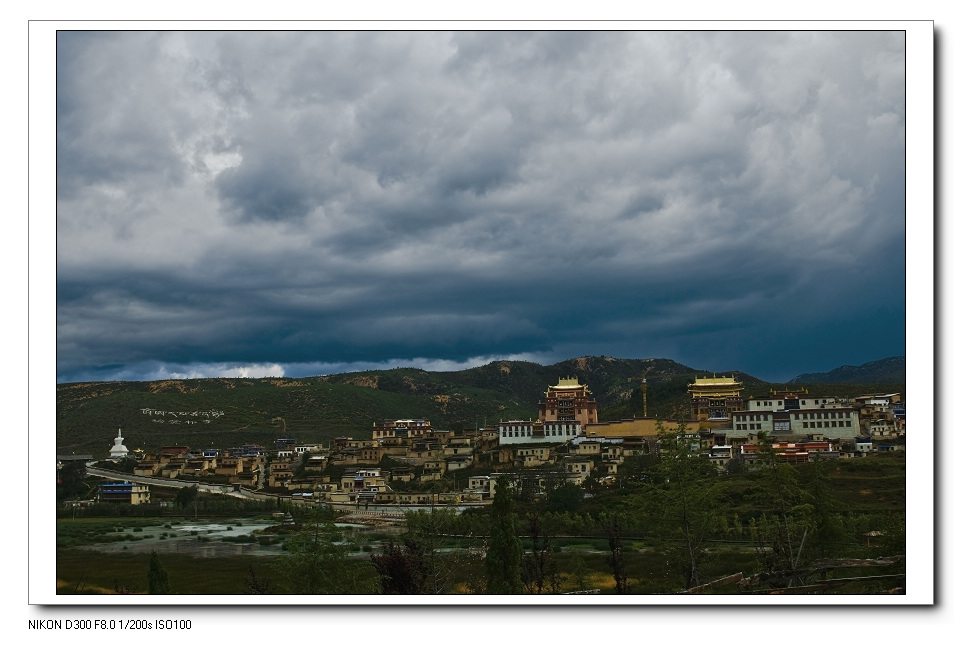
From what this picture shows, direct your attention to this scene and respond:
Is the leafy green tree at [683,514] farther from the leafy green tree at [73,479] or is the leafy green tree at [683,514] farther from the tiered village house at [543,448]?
the leafy green tree at [73,479]

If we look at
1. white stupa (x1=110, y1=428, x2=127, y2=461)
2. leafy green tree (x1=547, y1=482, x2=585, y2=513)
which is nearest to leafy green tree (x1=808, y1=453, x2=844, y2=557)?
leafy green tree (x1=547, y1=482, x2=585, y2=513)

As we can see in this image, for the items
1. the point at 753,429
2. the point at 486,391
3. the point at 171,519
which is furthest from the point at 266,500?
the point at 486,391

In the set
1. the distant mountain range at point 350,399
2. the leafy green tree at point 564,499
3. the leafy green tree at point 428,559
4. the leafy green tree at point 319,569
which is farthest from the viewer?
the distant mountain range at point 350,399

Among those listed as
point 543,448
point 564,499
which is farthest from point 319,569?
point 543,448

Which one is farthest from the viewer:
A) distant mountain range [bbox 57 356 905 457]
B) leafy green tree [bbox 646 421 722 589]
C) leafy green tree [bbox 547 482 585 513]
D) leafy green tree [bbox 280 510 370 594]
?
distant mountain range [bbox 57 356 905 457]

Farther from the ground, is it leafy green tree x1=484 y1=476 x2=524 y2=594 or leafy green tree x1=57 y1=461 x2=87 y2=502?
leafy green tree x1=484 y1=476 x2=524 y2=594

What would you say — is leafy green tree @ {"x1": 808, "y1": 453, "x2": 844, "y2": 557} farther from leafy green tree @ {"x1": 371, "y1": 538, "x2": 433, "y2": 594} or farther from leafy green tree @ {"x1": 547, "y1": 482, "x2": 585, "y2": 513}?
leafy green tree @ {"x1": 547, "y1": 482, "x2": 585, "y2": 513}

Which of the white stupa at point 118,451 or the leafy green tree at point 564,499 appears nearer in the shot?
the leafy green tree at point 564,499

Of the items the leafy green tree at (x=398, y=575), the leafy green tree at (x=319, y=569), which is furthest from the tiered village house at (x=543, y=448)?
the leafy green tree at (x=398, y=575)
